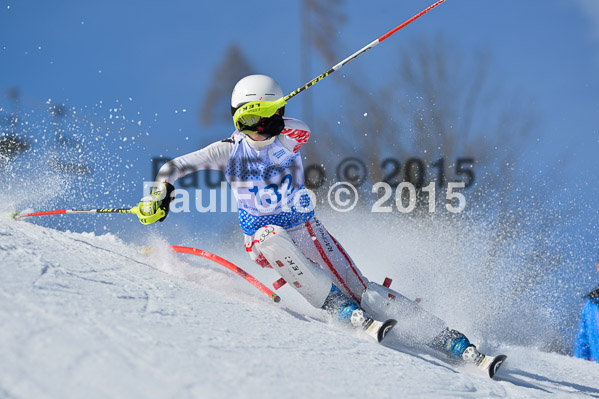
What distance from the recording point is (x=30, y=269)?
8.63 feet

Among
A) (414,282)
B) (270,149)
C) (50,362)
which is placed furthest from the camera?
(414,282)

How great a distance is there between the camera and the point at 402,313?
3.46 meters

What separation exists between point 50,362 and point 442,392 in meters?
1.62

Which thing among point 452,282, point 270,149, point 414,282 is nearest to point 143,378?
point 270,149

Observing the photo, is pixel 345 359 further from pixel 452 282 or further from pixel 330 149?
pixel 330 149

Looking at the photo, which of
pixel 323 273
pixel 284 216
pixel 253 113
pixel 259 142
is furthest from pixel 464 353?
pixel 253 113

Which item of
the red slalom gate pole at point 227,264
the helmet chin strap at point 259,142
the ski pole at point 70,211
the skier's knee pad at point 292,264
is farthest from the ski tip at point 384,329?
the ski pole at point 70,211

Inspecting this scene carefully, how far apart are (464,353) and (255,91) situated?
209 cm

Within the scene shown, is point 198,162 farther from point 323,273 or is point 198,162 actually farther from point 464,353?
point 464,353

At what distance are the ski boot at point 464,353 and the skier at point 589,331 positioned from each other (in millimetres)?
1875

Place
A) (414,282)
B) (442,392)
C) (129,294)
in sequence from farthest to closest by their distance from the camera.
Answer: (414,282), (129,294), (442,392)

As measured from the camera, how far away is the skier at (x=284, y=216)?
3.33 m

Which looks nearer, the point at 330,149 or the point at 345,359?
the point at 345,359

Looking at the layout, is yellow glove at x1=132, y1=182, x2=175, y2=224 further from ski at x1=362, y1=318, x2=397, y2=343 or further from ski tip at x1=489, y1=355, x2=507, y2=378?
ski tip at x1=489, y1=355, x2=507, y2=378
